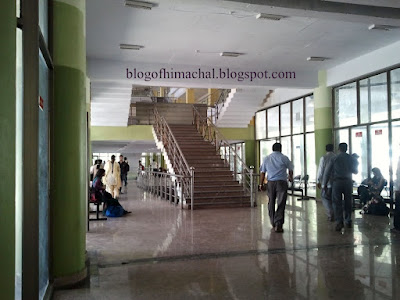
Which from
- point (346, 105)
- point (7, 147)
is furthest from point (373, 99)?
point (7, 147)

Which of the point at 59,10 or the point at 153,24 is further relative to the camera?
the point at 153,24

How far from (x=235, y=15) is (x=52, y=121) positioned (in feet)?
15.2

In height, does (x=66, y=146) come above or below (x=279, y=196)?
above

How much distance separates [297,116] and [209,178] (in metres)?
4.60

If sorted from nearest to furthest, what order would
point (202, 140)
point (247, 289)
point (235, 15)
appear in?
point (247, 289) → point (235, 15) → point (202, 140)

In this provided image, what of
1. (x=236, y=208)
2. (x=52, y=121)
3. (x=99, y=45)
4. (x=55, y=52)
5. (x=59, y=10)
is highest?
(x=99, y=45)

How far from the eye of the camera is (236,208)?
392 inches

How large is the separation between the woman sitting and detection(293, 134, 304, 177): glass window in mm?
7076

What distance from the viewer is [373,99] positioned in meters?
10.1

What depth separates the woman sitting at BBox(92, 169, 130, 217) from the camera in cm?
822

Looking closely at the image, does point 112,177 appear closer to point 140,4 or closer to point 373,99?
point 140,4

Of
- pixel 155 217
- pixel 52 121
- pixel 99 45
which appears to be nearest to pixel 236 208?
pixel 155 217

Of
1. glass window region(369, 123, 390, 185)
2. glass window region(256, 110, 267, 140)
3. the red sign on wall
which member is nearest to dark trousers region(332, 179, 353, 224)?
glass window region(369, 123, 390, 185)

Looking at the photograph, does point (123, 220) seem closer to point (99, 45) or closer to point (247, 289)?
point (99, 45)
